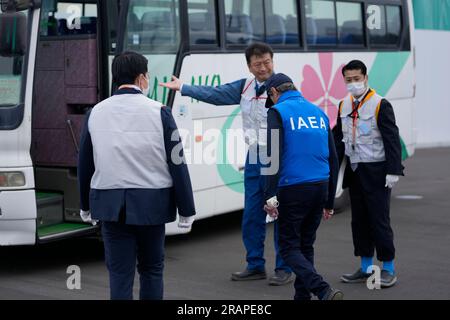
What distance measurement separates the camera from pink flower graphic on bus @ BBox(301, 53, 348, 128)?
1118 cm

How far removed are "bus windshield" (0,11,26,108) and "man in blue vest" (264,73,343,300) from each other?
2417mm

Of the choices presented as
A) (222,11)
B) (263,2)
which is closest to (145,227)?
(222,11)

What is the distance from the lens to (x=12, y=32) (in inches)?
301

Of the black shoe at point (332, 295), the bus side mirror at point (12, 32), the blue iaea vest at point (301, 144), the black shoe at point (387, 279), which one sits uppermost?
the bus side mirror at point (12, 32)

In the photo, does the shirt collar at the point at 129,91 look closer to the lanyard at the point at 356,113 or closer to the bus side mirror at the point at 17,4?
the bus side mirror at the point at 17,4

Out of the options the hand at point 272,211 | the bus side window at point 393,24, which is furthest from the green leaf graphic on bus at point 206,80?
the bus side window at point 393,24

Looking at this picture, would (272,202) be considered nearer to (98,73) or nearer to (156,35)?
(98,73)

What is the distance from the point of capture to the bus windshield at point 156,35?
886 centimetres

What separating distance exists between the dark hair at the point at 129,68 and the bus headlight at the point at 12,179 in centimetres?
243

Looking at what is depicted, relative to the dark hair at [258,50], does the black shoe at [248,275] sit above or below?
below

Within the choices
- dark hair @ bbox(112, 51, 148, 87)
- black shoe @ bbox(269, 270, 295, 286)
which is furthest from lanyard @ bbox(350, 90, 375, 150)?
dark hair @ bbox(112, 51, 148, 87)

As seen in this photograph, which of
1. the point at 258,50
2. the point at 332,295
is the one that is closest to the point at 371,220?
the point at 332,295

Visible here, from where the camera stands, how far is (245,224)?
8.39m

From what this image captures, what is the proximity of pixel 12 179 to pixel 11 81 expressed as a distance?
0.84 meters
